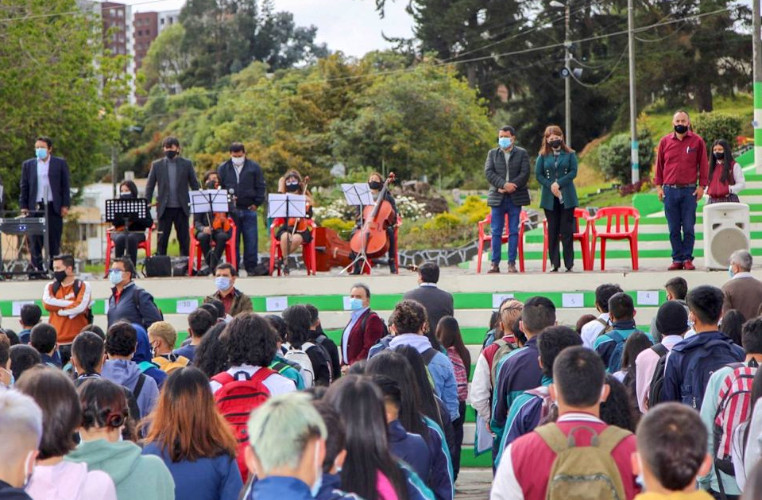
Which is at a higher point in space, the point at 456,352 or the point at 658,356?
the point at 658,356

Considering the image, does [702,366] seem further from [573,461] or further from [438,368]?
[573,461]

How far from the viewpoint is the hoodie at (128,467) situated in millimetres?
4387

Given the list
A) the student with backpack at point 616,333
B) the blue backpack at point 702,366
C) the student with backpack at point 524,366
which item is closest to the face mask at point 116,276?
the student with backpack at point 616,333

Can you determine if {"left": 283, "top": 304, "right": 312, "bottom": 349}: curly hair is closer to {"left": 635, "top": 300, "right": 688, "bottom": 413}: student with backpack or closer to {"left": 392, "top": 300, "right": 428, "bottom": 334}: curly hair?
{"left": 392, "top": 300, "right": 428, "bottom": 334}: curly hair

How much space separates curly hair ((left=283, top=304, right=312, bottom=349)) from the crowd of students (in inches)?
0.6

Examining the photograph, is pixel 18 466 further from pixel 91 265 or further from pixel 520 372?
pixel 91 265

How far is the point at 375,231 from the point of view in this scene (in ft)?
50.8

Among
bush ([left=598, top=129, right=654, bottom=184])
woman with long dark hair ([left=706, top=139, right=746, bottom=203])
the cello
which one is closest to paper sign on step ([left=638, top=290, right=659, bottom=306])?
the cello

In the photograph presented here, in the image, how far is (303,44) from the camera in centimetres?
8962

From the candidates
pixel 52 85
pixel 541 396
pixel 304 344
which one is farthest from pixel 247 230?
pixel 52 85

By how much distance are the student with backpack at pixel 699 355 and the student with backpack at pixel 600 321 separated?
141 centimetres

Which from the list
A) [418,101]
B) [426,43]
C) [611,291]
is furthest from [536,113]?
[611,291]

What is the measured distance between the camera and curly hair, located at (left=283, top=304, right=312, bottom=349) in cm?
809

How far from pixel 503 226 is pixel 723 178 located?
4.20 meters
